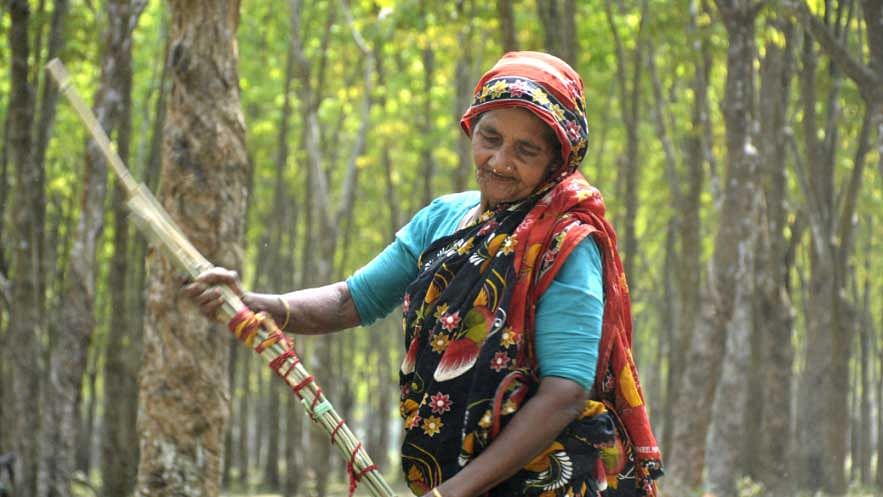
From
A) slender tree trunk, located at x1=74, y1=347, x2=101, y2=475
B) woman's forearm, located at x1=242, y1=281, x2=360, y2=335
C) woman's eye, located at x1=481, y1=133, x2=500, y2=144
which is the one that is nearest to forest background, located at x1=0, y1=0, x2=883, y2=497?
slender tree trunk, located at x1=74, y1=347, x2=101, y2=475

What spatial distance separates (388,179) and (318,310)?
18.4 meters

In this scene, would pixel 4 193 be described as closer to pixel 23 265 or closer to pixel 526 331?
pixel 23 265

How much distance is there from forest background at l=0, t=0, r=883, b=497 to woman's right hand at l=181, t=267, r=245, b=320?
11.7ft

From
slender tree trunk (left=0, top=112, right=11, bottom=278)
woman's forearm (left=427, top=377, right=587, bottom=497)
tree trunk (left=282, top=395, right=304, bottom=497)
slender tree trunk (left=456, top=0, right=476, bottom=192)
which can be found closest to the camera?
woman's forearm (left=427, top=377, right=587, bottom=497)

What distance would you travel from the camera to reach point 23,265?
11266 millimetres

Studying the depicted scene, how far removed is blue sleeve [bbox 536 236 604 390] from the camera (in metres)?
2.90

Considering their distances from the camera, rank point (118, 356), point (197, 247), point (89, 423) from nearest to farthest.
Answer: point (197, 247) < point (118, 356) < point (89, 423)

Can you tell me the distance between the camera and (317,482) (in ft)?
54.4

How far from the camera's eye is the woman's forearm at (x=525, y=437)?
2887 millimetres

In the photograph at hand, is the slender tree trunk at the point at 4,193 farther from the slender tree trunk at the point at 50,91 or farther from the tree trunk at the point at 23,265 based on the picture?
the tree trunk at the point at 23,265

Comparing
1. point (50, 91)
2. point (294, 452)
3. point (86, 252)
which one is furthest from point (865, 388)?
point (86, 252)

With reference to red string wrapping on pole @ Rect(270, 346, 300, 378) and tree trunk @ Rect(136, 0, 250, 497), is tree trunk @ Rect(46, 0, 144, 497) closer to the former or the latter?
tree trunk @ Rect(136, 0, 250, 497)

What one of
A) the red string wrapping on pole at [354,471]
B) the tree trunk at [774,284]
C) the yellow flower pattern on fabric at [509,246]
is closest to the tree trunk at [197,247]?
the red string wrapping on pole at [354,471]

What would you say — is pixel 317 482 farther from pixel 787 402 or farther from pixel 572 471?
pixel 572 471
